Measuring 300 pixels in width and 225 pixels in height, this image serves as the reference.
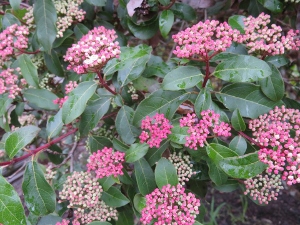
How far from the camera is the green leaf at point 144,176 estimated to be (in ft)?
5.80

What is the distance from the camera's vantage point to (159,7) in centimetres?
216

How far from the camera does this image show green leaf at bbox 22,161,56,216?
1.73 metres

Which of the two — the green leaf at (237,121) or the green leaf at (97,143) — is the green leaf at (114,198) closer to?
the green leaf at (97,143)

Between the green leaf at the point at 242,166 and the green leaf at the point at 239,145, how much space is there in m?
0.19

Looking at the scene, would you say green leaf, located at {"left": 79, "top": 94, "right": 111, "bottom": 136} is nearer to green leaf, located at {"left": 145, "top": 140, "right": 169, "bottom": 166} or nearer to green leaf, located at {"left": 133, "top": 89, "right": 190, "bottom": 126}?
green leaf, located at {"left": 133, "top": 89, "right": 190, "bottom": 126}

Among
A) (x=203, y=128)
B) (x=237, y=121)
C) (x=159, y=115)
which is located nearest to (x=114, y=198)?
(x=159, y=115)

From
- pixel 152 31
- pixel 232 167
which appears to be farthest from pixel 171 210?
pixel 152 31

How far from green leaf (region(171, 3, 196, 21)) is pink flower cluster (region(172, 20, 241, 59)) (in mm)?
624

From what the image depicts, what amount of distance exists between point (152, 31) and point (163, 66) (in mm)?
402

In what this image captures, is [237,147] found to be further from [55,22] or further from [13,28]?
[13,28]

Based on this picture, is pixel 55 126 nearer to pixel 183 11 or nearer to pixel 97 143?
pixel 97 143

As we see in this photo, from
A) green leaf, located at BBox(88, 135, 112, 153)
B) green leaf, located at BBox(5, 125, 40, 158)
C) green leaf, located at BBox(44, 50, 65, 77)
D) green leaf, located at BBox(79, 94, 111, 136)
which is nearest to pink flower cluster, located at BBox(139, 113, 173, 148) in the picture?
green leaf, located at BBox(79, 94, 111, 136)

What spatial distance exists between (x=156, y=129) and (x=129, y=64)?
367 millimetres

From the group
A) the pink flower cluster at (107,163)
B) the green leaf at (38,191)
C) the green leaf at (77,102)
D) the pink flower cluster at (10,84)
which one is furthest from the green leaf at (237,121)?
the pink flower cluster at (10,84)
